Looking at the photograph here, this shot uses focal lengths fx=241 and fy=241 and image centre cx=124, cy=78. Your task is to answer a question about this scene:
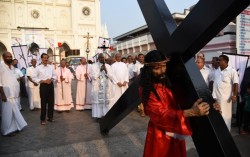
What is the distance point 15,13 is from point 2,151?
144 feet

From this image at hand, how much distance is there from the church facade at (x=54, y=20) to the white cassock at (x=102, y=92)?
3760 cm

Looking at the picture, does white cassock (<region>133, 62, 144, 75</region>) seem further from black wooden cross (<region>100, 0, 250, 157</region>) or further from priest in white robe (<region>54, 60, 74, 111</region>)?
black wooden cross (<region>100, 0, 250, 157</region>)

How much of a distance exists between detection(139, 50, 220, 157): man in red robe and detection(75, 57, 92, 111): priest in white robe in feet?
22.7

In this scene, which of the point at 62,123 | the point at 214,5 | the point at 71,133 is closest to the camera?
the point at 214,5

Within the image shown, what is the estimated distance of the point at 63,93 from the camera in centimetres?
888

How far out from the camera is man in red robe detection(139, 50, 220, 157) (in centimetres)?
183

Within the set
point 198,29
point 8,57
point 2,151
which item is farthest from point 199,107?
point 8,57

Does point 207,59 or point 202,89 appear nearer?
point 202,89

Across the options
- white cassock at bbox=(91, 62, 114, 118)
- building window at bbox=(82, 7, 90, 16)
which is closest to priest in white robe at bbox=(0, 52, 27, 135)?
white cassock at bbox=(91, 62, 114, 118)

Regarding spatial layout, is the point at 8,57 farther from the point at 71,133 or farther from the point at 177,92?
the point at 177,92

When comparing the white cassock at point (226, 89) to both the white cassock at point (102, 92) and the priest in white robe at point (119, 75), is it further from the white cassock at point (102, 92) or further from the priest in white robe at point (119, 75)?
the priest in white robe at point (119, 75)

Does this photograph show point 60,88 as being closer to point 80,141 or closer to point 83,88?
point 83,88

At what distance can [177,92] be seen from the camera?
1906 mm

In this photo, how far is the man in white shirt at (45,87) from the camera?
6.49 metres
